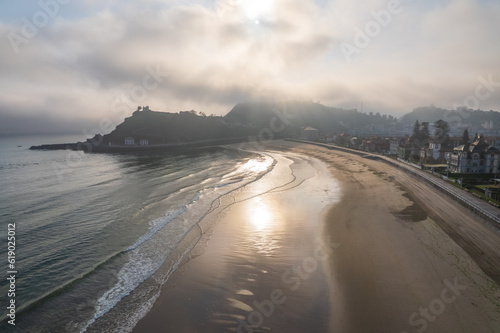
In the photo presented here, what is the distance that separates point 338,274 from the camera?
12.4 metres

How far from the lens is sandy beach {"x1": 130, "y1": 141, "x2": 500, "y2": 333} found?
945 cm

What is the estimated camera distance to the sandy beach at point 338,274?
9453 millimetres

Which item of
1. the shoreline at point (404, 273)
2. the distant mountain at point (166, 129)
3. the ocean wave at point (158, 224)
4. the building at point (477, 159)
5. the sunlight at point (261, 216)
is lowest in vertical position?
the shoreline at point (404, 273)

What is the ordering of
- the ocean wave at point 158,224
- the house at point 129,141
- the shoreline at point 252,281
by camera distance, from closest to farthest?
the shoreline at point 252,281 → the ocean wave at point 158,224 → the house at point 129,141

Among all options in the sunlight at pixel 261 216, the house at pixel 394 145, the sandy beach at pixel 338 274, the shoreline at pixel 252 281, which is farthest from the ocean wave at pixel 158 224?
the house at pixel 394 145

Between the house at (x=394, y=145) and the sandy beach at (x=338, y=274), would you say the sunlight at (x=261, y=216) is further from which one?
the house at (x=394, y=145)

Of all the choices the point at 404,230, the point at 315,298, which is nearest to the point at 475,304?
the point at 315,298

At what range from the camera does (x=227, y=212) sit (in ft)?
71.6

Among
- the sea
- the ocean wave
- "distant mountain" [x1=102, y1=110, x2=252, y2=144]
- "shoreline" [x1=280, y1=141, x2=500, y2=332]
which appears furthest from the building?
"distant mountain" [x1=102, y1=110, x2=252, y2=144]

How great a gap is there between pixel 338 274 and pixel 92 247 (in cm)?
1279

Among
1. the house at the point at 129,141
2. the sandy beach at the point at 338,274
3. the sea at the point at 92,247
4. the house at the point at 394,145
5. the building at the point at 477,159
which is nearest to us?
the sandy beach at the point at 338,274

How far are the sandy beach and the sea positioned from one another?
58.2 inches

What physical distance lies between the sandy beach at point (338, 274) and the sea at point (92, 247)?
148cm

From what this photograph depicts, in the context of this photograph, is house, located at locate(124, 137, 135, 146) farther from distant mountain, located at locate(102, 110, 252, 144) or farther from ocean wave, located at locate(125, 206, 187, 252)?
ocean wave, located at locate(125, 206, 187, 252)
